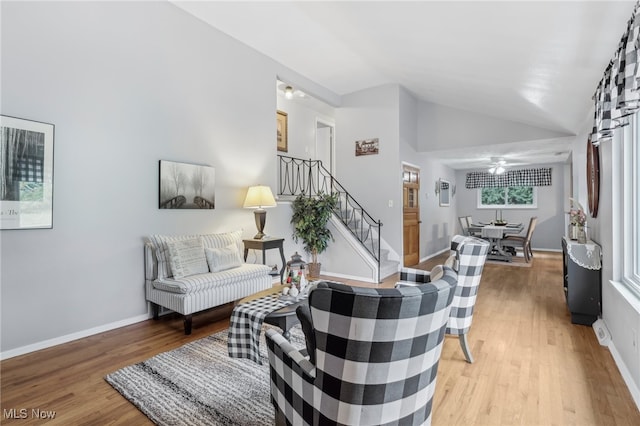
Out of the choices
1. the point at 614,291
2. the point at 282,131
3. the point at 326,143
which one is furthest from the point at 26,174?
the point at 326,143

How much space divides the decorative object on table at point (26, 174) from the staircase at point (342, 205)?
3.72m

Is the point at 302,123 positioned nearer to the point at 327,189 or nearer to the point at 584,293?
the point at 327,189

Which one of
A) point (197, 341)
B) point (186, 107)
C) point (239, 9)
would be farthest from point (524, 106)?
point (197, 341)

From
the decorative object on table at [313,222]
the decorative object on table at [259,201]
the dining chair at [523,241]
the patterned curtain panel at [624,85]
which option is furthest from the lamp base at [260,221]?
the dining chair at [523,241]

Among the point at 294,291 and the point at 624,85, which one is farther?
the point at 294,291

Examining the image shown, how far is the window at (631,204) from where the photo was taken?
7.39ft

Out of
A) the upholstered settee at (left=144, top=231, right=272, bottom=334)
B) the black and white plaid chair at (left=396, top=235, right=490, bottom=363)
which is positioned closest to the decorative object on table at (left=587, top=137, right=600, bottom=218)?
the black and white plaid chair at (left=396, top=235, right=490, bottom=363)

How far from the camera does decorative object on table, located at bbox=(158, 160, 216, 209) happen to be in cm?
354

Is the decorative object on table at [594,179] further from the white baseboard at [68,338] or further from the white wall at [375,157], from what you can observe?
the white baseboard at [68,338]

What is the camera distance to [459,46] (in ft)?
10.7

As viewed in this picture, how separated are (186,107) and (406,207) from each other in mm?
4340

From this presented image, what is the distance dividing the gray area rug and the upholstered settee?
0.53 m

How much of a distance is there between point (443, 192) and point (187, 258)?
24.2 ft

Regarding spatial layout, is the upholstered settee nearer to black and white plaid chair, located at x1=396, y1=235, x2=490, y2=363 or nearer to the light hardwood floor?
the light hardwood floor
